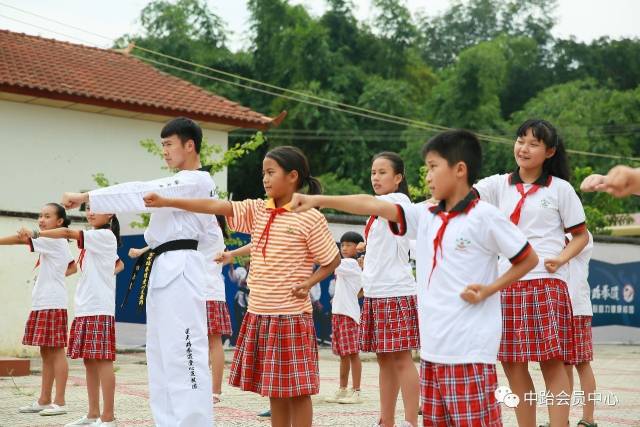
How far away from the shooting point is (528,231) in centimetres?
511

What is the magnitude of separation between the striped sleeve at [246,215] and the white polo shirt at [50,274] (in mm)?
3098

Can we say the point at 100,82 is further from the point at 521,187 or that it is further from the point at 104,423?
the point at 521,187

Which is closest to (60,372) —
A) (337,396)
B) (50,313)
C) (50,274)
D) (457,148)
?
(50,313)

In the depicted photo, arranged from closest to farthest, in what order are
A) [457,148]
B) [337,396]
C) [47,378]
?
1. [457,148]
2. [47,378]
3. [337,396]

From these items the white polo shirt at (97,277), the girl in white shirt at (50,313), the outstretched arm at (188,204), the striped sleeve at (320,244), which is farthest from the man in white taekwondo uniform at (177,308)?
the girl in white shirt at (50,313)

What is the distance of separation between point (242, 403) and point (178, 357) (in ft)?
9.93

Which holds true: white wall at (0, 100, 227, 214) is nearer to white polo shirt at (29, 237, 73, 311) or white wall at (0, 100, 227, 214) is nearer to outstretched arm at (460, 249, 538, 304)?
white polo shirt at (29, 237, 73, 311)

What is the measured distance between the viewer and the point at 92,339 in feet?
21.7

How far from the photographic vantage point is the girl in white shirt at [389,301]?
5879 mm

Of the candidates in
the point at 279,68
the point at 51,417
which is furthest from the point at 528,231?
the point at 279,68

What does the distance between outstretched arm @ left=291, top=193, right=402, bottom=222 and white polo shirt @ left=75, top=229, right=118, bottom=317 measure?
11.2ft

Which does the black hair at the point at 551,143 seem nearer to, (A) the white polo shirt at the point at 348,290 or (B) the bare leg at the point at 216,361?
(A) the white polo shirt at the point at 348,290
